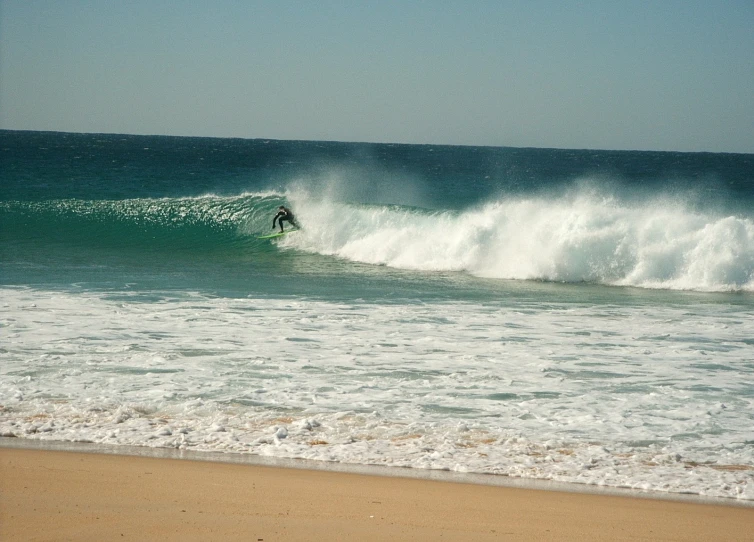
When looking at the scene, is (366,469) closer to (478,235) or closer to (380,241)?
(478,235)

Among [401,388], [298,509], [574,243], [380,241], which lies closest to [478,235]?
[574,243]

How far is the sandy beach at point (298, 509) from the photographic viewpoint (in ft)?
14.3

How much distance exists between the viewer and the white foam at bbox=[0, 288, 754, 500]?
18.9 ft

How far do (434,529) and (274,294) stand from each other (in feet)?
28.1

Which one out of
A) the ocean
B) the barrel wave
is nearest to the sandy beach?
the ocean

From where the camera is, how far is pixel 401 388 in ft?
23.9

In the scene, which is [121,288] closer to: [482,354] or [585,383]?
[482,354]

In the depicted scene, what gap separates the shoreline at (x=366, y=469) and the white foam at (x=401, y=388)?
94 mm

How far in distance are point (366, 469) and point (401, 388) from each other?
1927 mm

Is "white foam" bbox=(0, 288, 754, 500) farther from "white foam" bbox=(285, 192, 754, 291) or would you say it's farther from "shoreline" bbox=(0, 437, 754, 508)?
"white foam" bbox=(285, 192, 754, 291)

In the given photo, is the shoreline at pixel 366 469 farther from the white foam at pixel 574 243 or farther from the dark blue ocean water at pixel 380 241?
the white foam at pixel 574 243

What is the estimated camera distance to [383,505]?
476 cm

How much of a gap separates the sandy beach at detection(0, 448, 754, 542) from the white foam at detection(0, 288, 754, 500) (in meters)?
0.44

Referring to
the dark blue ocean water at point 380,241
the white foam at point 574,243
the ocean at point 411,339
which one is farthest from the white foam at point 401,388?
the white foam at point 574,243
